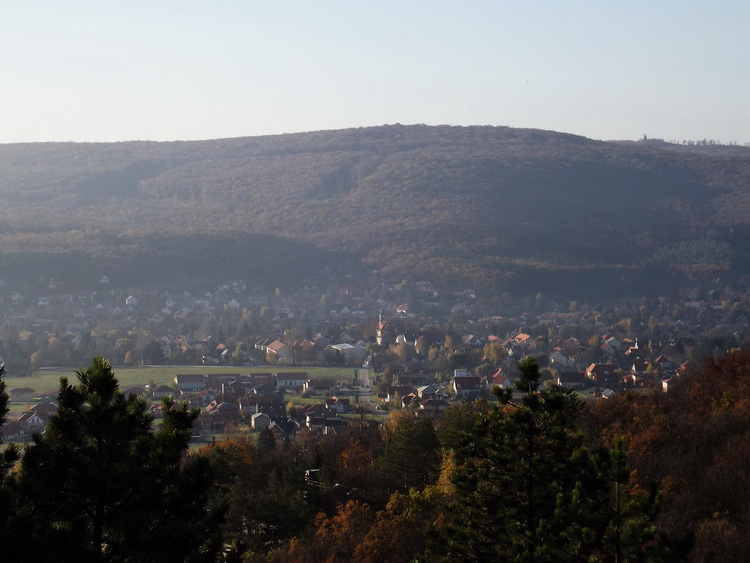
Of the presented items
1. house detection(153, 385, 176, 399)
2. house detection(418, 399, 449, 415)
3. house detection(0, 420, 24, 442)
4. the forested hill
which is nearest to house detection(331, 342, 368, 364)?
house detection(153, 385, 176, 399)

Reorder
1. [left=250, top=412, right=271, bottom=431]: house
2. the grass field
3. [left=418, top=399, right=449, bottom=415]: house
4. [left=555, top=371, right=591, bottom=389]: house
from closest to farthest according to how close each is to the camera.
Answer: [left=250, top=412, right=271, bottom=431]: house < [left=418, top=399, right=449, bottom=415]: house < the grass field < [left=555, top=371, right=591, bottom=389]: house

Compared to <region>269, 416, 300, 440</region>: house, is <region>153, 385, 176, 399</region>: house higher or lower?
lower

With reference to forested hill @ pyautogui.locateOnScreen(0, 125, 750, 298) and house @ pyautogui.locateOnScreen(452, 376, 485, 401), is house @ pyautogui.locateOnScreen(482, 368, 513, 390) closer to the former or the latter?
house @ pyautogui.locateOnScreen(452, 376, 485, 401)

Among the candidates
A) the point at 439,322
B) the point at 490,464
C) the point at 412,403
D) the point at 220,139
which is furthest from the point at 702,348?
the point at 220,139

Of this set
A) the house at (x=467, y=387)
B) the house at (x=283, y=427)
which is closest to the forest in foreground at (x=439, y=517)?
the house at (x=283, y=427)

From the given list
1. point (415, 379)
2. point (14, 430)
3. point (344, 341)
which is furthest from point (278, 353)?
point (14, 430)

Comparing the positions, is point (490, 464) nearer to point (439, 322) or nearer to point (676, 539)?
point (676, 539)
